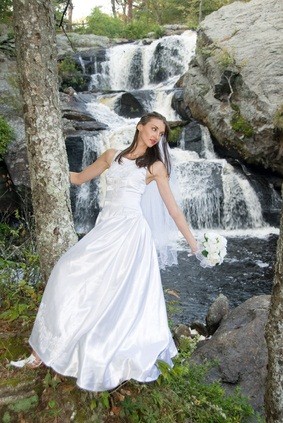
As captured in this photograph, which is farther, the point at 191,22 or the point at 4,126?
the point at 191,22

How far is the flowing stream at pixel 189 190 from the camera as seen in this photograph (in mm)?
8734

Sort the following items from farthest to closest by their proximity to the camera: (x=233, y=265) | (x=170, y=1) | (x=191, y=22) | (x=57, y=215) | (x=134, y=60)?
(x=170, y=1), (x=191, y=22), (x=134, y=60), (x=233, y=265), (x=57, y=215)

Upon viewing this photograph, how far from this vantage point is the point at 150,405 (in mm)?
2969

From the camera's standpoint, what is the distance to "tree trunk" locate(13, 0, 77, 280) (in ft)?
10.8

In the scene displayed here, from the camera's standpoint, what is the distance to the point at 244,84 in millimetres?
12820

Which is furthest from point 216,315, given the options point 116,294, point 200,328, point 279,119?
point 279,119

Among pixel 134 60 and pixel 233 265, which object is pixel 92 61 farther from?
pixel 233 265

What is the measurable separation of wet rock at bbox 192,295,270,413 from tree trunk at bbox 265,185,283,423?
6.77ft

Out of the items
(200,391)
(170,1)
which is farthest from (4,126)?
(170,1)

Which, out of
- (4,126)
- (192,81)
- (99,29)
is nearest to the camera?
(4,126)

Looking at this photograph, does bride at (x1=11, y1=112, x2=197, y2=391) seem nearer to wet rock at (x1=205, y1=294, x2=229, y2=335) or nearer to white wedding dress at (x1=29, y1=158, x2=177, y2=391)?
white wedding dress at (x1=29, y1=158, x2=177, y2=391)

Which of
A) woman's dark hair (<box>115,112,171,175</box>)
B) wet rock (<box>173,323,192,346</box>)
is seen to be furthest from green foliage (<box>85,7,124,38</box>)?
woman's dark hair (<box>115,112,171,175</box>)

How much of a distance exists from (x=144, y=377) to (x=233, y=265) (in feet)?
23.4

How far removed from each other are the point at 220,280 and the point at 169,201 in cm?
609
